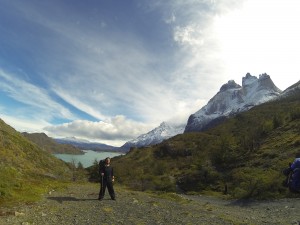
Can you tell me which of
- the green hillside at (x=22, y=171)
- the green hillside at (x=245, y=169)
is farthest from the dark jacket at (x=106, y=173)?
the green hillside at (x=245, y=169)

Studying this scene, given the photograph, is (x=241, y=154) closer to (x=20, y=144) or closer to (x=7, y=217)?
(x=20, y=144)

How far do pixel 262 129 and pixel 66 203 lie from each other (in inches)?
6178

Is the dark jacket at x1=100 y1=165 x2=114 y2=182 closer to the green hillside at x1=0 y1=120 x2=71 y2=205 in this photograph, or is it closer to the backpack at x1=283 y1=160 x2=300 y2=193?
the green hillside at x1=0 y1=120 x2=71 y2=205

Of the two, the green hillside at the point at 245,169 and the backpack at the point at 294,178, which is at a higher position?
the green hillside at the point at 245,169

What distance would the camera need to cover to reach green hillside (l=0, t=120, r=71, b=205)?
26.2 metres

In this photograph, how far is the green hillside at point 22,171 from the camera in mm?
26169

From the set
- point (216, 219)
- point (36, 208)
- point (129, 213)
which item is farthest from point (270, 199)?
point (36, 208)

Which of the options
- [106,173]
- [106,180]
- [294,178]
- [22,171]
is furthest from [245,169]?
[294,178]

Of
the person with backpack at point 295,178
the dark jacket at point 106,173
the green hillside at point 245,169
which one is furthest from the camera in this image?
the green hillside at point 245,169

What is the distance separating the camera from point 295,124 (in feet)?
541

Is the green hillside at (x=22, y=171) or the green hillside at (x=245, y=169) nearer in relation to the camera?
the green hillside at (x=22, y=171)

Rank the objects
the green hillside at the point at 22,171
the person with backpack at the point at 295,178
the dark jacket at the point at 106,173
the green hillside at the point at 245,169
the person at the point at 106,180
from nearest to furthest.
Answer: the person with backpack at the point at 295,178
the green hillside at the point at 22,171
the person at the point at 106,180
the dark jacket at the point at 106,173
the green hillside at the point at 245,169

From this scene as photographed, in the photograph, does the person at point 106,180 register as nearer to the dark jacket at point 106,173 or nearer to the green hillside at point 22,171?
the dark jacket at point 106,173

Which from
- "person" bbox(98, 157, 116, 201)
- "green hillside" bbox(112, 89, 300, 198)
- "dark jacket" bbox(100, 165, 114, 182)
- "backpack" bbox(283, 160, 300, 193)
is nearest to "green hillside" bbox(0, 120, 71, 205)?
"person" bbox(98, 157, 116, 201)
